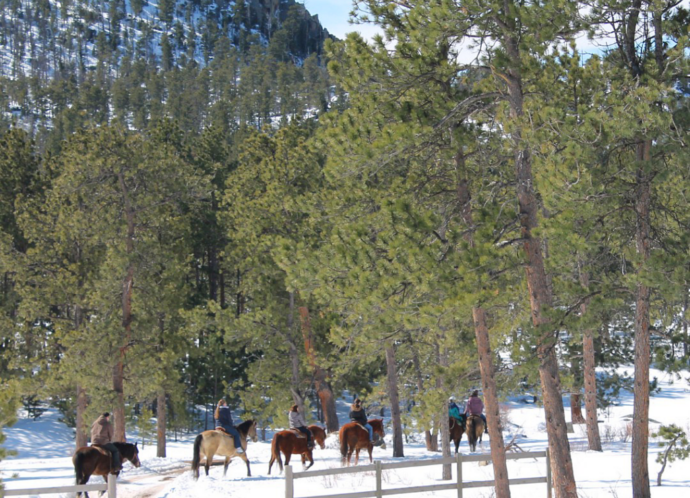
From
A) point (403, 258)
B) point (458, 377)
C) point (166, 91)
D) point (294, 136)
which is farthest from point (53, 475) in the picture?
point (166, 91)

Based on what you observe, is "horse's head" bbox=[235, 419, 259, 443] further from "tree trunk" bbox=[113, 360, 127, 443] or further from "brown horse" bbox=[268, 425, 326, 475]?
"tree trunk" bbox=[113, 360, 127, 443]

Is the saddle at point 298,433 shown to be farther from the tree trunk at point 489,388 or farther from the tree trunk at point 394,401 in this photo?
the tree trunk at point 489,388

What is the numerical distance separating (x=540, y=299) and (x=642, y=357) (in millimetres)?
2306

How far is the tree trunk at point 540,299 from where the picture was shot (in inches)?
434

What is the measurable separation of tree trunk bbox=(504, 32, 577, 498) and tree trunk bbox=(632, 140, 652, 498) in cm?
157

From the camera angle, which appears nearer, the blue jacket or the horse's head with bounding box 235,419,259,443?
the blue jacket

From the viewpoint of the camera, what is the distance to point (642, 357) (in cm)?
1196

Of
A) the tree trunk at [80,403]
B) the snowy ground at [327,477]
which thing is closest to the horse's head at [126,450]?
the snowy ground at [327,477]

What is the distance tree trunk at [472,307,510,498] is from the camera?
40.5 feet

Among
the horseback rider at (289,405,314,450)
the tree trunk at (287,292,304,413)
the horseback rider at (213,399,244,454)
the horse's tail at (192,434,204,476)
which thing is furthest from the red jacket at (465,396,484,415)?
the horse's tail at (192,434,204,476)

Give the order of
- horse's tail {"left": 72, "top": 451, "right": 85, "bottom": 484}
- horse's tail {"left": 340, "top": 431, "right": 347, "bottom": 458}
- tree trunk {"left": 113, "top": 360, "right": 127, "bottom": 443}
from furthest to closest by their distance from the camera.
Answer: tree trunk {"left": 113, "top": 360, "right": 127, "bottom": 443}, horse's tail {"left": 340, "top": 431, "right": 347, "bottom": 458}, horse's tail {"left": 72, "top": 451, "right": 85, "bottom": 484}

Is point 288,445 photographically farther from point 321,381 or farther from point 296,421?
point 321,381

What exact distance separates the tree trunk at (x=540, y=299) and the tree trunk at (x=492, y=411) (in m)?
1.21

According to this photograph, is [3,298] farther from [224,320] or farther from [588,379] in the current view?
[588,379]
